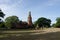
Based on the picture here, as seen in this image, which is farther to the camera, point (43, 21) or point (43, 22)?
point (43, 22)

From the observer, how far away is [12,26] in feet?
356

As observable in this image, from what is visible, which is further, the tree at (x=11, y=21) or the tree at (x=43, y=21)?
the tree at (x=43, y=21)

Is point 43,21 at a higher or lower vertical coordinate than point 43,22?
higher

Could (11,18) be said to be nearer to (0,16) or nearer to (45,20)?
(45,20)

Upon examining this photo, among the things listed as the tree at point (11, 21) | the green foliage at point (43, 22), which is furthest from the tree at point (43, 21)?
the tree at point (11, 21)

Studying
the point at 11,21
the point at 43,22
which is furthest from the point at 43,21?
the point at 11,21

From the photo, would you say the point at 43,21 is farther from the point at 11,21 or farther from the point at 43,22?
the point at 11,21

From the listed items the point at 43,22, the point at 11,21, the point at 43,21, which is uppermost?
the point at 43,21

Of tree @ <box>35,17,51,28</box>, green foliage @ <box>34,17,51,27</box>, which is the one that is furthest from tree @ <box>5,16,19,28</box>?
tree @ <box>35,17,51,28</box>

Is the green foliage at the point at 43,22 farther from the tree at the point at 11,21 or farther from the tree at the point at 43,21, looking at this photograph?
the tree at the point at 11,21

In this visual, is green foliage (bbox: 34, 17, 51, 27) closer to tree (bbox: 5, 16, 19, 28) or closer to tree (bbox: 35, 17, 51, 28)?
tree (bbox: 35, 17, 51, 28)

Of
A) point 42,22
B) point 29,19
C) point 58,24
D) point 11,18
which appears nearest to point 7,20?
point 11,18

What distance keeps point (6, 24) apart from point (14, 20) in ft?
27.6

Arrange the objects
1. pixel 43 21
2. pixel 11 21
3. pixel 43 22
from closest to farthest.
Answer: pixel 11 21 → pixel 43 21 → pixel 43 22
